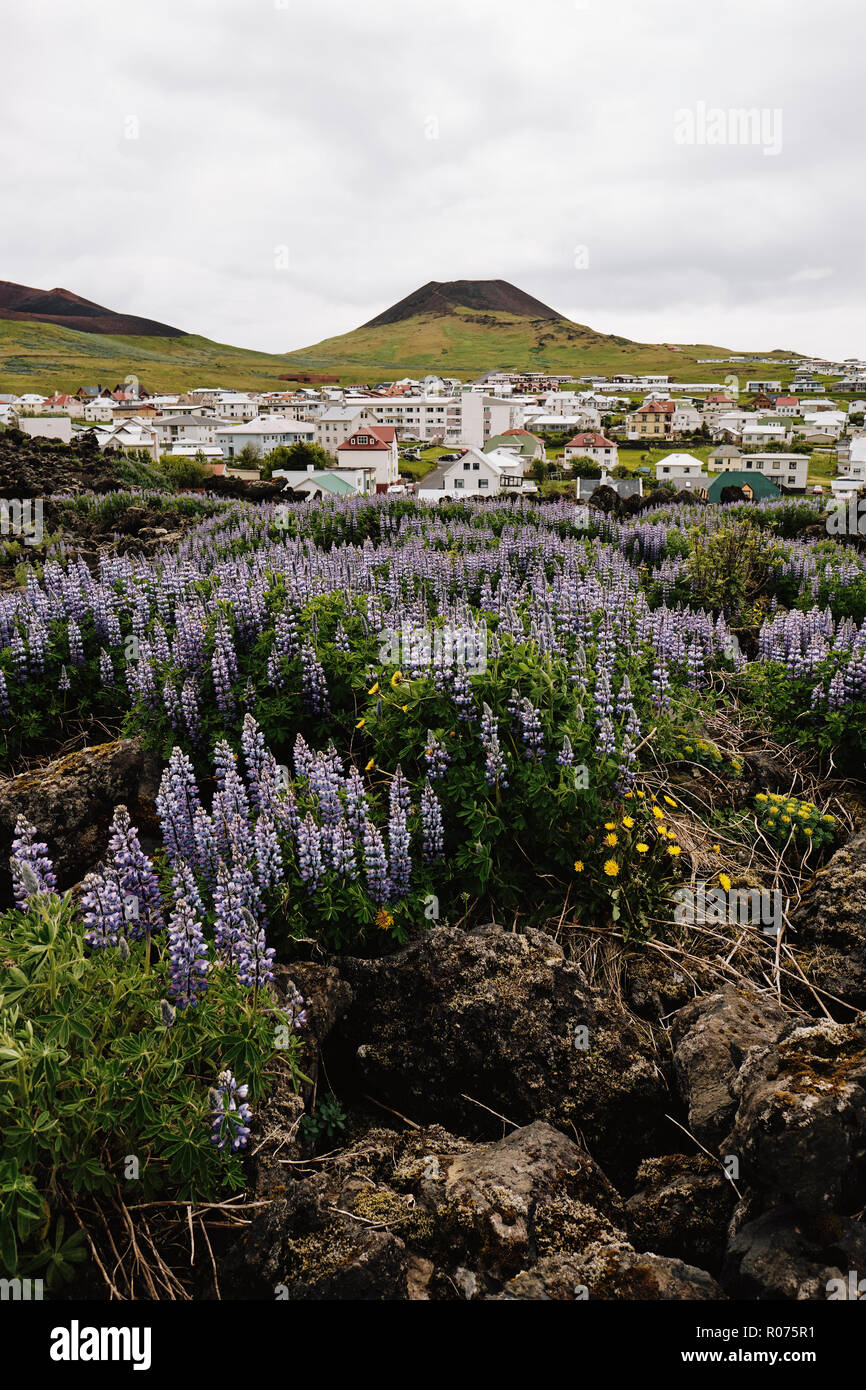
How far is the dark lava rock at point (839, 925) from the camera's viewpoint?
4.95 metres

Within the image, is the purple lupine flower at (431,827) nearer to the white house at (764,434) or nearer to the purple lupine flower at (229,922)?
the purple lupine flower at (229,922)

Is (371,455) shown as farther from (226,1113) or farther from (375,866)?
(226,1113)

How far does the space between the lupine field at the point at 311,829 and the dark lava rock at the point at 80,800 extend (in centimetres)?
10

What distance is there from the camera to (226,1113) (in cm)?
327

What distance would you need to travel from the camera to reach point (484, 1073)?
14.4 ft

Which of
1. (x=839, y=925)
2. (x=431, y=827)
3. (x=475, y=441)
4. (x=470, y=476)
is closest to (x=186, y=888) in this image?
(x=431, y=827)

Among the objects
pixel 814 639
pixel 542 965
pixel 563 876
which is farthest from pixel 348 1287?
pixel 814 639

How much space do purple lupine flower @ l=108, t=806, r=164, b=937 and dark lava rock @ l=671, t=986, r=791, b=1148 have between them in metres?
2.90

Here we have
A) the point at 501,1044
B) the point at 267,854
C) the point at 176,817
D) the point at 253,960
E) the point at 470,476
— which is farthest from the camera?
the point at 470,476

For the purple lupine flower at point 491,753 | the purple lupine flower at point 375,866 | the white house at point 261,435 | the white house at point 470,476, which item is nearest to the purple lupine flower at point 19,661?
the purple lupine flower at point 375,866

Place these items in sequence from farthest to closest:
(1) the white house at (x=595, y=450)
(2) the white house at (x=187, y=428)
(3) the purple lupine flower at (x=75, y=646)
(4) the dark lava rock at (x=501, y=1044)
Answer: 1. (2) the white house at (x=187, y=428)
2. (1) the white house at (x=595, y=450)
3. (3) the purple lupine flower at (x=75, y=646)
4. (4) the dark lava rock at (x=501, y=1044)

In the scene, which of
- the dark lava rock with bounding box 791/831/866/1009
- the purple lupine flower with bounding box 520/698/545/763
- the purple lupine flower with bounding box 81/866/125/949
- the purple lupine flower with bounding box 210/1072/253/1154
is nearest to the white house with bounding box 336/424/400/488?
the purple lupine flower with bounding box 520/698/545/763

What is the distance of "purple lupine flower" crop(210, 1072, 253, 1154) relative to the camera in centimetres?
328

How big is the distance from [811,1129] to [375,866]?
264cm
